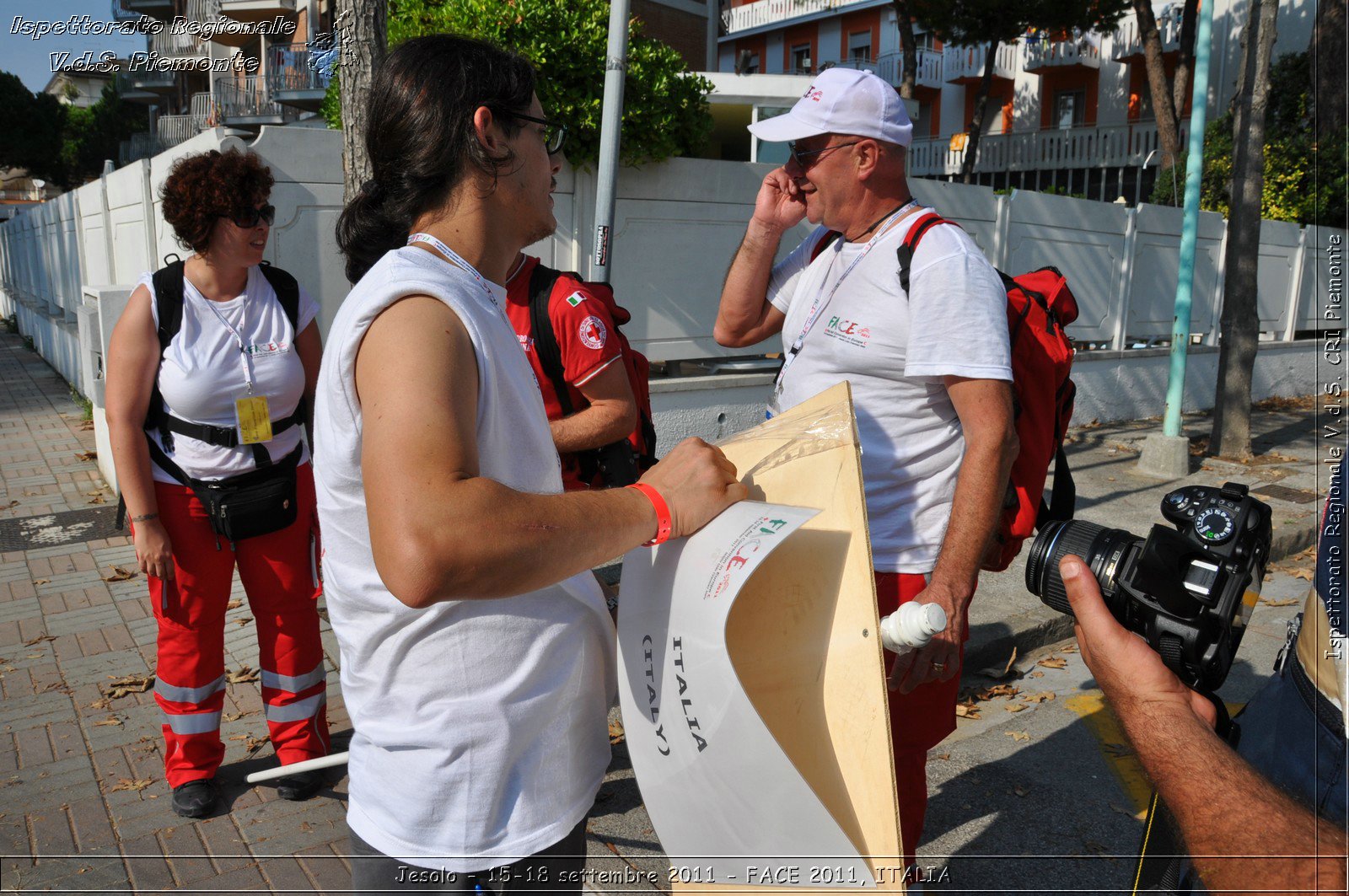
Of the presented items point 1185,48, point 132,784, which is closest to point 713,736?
point 132,784

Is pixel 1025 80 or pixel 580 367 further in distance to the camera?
pixel 1025 80

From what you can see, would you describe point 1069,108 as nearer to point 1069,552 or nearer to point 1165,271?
point 1165,271

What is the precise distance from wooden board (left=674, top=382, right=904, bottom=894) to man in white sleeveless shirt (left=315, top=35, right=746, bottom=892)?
133 mm

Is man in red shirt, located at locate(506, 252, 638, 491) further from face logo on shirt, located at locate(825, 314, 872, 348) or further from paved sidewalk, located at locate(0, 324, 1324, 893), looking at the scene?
paved sidewalk, located at locate(0, 324, 1324, 893)

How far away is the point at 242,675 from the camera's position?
438 cm

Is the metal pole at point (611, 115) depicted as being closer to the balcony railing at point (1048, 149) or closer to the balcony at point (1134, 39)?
the balcony railing at point (1048, 149)

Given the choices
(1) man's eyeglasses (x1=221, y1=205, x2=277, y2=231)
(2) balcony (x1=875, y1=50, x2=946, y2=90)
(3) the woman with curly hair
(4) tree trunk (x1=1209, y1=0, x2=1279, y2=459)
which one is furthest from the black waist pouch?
(2) balcony (x1=875, y1=50, x2=946, y2=90)

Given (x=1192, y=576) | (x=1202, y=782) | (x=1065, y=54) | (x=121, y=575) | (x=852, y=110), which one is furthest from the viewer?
(x=1065, y=54)

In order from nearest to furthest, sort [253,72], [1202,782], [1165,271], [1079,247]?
[1202,782] < [1079,247] < [1165,271] < [253,72]

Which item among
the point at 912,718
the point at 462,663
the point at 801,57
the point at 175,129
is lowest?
the point at 912,718

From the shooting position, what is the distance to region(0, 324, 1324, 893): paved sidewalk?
2.98 m

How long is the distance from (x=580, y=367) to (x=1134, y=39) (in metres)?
32.9

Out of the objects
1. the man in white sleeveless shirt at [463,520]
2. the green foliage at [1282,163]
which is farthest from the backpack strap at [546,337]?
the green foliage at [1282,163]

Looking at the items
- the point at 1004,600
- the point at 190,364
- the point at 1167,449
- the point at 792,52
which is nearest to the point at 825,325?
the point at 190,364
